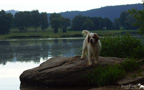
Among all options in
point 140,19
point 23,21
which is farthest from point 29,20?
point 140,19

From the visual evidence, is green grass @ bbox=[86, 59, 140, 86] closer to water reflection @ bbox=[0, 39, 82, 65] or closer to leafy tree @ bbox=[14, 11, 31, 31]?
water reflection @ bbox=[0, 39, 82, 65]

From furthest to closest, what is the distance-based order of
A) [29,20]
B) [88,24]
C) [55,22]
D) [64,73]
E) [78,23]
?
[78,23]
[29,20]
[88,24]
[55,22]
[64,73]

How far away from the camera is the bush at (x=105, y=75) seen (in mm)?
11359

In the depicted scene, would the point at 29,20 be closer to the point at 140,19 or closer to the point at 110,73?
the point at 140,19

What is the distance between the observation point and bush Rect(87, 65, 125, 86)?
11.4 meters

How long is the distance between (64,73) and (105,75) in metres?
2.27

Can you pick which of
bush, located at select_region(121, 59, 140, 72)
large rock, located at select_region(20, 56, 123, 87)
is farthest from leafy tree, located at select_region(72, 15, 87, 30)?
bush, located at select_region(121, 59, 140, 72)

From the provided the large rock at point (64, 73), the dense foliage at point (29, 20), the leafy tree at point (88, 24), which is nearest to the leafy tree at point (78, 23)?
the leafy tree at point (88, 24)

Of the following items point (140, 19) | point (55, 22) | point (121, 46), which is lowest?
point (55, 22)

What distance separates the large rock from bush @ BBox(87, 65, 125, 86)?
383 mm

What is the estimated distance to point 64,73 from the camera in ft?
42.1

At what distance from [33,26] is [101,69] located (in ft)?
433

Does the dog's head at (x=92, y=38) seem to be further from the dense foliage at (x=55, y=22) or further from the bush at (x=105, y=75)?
the dense foliage at (x=55, y=22)

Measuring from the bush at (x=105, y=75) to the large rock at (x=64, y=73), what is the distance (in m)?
0.38
